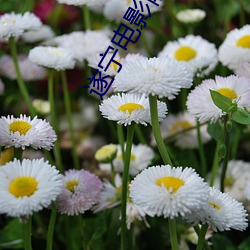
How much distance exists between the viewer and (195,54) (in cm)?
81

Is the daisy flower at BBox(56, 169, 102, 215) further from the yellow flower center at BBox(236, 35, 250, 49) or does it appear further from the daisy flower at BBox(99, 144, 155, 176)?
the yellow flower center at BBox(236, 35, 250, 49)

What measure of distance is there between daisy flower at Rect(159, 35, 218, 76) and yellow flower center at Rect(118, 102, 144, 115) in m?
0.18

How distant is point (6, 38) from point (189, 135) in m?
0.33

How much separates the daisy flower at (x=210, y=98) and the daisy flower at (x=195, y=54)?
0.35 feet

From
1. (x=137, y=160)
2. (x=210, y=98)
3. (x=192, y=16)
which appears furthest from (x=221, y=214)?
(x=192, y=16)

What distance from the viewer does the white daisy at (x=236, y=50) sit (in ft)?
2.45

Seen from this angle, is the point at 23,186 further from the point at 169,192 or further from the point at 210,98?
the point at 210,98

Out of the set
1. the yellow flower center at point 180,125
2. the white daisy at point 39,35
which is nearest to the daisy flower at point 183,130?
the yellow flower center at point 180,125

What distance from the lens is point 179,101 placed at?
1072mm

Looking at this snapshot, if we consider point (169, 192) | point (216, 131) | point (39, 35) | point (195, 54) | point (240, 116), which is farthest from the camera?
point (39, 35)

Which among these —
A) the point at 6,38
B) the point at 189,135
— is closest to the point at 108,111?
the point at 6,38

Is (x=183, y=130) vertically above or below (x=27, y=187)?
above

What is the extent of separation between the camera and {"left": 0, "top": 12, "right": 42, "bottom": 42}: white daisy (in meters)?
0.74

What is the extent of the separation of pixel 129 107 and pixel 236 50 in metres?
0.23
